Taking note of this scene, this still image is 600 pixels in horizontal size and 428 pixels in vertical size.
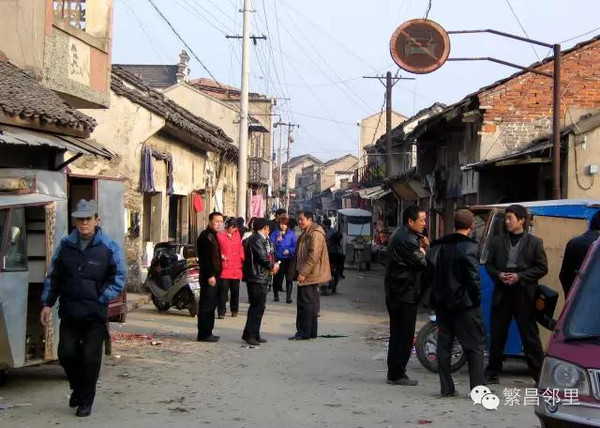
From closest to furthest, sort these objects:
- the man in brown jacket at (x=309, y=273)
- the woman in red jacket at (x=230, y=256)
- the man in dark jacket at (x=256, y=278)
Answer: the man in dark jacket at (x=256, y=278) → the man in brown jacket at (x=309, y=273) → the woman in red jacket at (x=230, y=256)

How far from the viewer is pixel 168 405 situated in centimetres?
771

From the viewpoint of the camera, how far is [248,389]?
8555 mm

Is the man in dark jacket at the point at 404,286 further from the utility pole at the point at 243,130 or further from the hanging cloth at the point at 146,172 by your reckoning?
the utility pole at the point at 243,130

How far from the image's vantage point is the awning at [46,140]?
31.6 feet

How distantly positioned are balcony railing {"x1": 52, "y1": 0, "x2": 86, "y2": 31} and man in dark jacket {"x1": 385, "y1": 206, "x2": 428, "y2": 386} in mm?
8658

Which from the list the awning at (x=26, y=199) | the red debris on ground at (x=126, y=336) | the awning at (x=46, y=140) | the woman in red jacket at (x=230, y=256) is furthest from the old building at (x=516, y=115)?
the awning at (x=26, y=199)

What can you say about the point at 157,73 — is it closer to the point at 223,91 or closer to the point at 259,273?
the point at 223,91

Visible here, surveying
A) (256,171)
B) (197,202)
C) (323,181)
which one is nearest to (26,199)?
(197,202)

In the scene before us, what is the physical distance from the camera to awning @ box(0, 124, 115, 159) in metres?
9.64

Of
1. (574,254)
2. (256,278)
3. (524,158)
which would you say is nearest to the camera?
(574,254)

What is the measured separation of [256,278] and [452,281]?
4.67 meters

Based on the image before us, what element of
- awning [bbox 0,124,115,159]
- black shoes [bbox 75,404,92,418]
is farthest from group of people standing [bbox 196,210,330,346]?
black shoes [bbox 75,404,92,418]

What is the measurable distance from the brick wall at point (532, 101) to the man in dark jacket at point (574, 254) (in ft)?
43.2

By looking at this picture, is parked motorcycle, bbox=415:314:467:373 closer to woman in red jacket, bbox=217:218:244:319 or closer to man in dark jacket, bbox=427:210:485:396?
man in dark jacket, bbox=427:210:485:396
